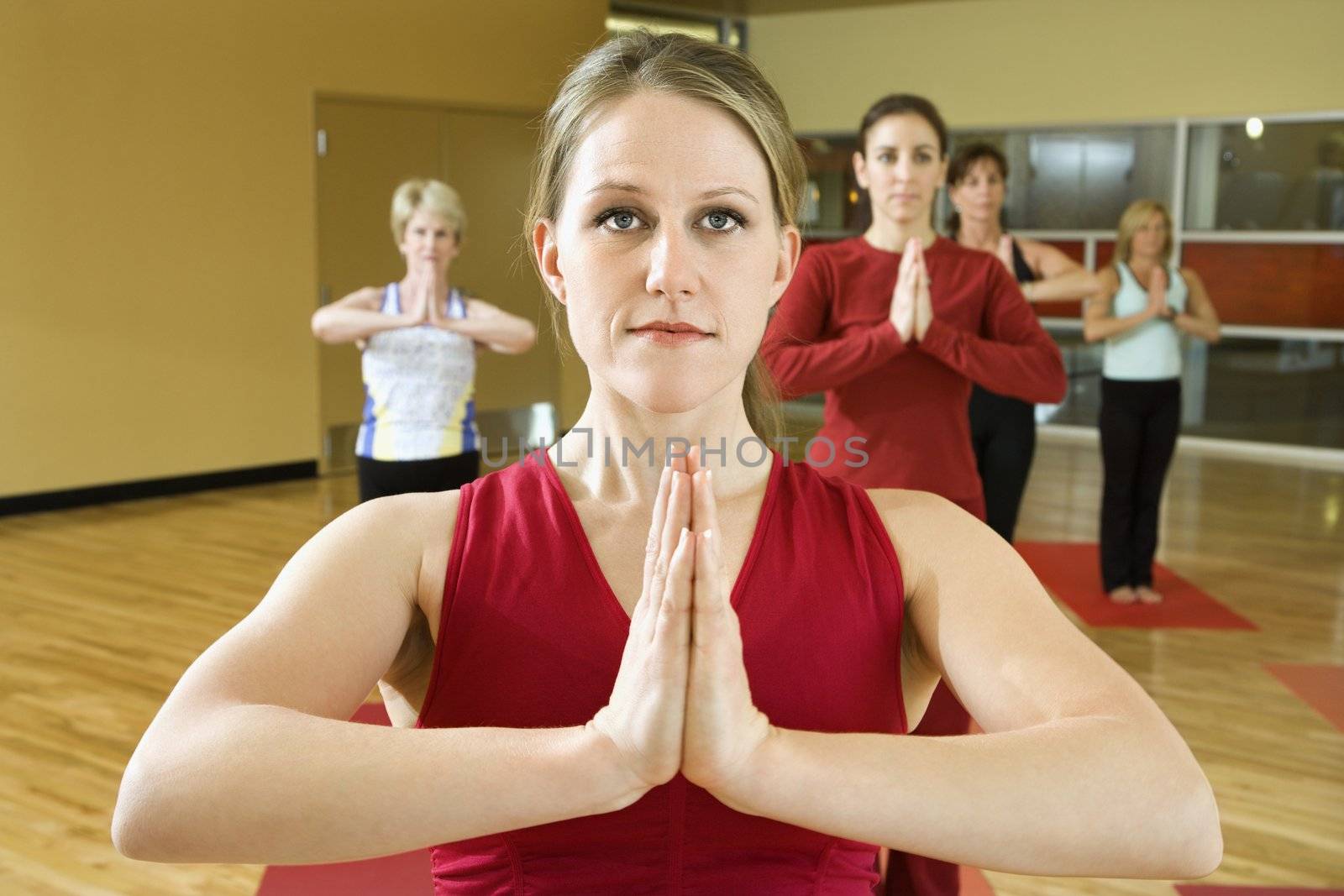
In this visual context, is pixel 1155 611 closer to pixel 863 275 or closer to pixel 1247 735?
pixel 1247 735

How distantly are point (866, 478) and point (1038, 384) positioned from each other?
17.1 inches

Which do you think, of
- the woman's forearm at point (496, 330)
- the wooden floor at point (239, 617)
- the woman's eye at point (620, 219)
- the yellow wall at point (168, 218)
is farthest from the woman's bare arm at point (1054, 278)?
the yellow wall at point (168, 218)

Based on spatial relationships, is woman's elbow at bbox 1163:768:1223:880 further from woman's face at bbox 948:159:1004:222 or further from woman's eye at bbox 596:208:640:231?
woman's face at bbox 948:159:1004:222

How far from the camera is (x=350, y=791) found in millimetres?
947

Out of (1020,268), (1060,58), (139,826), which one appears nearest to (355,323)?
(1020,268)

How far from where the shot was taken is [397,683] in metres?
1.24

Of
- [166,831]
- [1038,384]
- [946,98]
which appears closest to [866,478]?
[1038,384]

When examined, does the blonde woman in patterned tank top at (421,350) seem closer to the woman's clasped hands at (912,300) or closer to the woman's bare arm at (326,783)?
the woman's clasped hands at (912,300)

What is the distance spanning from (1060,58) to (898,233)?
729 centimetres

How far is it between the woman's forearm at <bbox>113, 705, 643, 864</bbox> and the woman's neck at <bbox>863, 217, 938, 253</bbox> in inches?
78.4

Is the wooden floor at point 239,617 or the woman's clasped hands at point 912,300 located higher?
the woman's clasped hands at point 912,300

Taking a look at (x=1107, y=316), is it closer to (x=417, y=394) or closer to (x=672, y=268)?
(x=417, y=394)

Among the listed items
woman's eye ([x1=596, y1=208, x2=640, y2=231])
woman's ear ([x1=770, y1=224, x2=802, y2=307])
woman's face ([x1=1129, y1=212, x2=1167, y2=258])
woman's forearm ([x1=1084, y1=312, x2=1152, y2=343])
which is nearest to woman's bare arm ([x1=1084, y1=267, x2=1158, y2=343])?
woman's forearm ([x1=1084, y1=312, x2=1152, y2=343])

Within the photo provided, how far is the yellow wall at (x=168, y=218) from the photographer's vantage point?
6.46 metres
